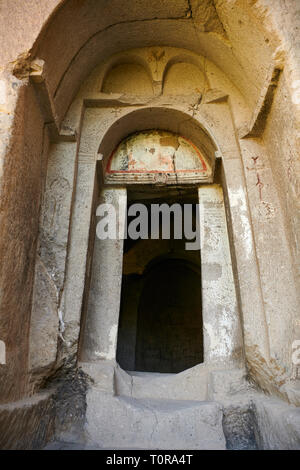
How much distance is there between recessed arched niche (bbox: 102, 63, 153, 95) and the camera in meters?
4.26

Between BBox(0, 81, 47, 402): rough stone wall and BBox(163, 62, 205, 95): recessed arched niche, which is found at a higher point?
BBox(163, 62, 205, 95): recessed arched niche

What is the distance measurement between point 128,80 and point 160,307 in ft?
17.3

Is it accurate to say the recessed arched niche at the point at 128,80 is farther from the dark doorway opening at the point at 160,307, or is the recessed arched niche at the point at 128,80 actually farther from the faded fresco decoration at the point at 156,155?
the dark doorway opening at the point at 160,307

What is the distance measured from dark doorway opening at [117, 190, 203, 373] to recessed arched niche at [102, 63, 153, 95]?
104 inches

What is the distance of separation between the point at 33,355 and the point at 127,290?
4.31 metres

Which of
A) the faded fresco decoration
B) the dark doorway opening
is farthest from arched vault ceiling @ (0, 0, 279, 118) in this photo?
the dark doorway opening

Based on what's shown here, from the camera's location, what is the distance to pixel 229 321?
344cm

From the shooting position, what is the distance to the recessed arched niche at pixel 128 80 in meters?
4.26

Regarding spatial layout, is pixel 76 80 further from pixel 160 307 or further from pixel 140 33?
pixel 160 307

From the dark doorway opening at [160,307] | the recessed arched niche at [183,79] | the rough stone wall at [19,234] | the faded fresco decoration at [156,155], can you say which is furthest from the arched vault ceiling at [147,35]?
the dark doorway opening at [160,307]

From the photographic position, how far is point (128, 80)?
4.32 m

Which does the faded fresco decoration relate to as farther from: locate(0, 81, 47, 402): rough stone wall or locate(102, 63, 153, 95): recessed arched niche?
locate(0, 81, 47, 402): rough stone wall

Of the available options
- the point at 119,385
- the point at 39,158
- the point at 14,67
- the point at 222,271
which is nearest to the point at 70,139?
the point at 39,158
